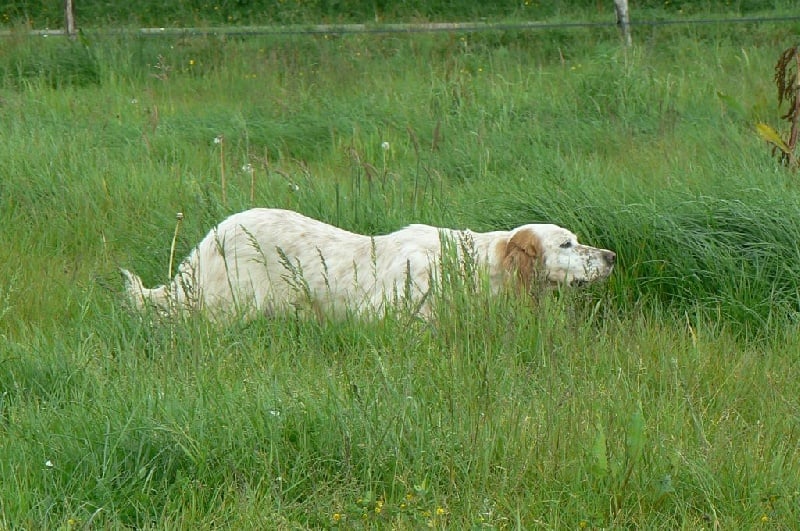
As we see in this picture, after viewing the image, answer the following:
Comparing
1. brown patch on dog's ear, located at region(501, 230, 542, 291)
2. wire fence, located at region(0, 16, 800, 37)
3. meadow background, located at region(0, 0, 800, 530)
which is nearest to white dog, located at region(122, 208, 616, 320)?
brown patch on dog's ear, located at region(501, 230, 542, 291)

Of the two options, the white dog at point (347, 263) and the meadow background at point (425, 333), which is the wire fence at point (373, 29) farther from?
the white dog at point (347, 263)

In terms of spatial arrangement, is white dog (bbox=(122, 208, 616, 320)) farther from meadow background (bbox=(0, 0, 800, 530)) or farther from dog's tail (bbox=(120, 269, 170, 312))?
meadow background (bbox=(0, 0, 800, 530))

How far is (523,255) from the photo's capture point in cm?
500

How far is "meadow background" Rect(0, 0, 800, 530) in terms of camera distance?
Answer: 3156mm

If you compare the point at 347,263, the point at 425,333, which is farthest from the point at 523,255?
the point at 425,333

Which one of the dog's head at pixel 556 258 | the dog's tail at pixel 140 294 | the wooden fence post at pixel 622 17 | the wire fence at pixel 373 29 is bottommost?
the dog's tail at pixel 140 294

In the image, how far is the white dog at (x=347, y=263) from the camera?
4910 millimetres

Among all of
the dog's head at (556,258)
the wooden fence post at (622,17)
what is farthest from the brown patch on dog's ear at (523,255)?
the wooden fence post at (622,17)

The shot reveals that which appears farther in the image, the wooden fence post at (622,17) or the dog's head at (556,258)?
the wooden fence post at (622,17)

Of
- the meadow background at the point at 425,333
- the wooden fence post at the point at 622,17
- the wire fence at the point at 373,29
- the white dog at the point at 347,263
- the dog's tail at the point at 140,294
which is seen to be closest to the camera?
the meadow background at the point at 425,333

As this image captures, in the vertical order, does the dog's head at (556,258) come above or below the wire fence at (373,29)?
below

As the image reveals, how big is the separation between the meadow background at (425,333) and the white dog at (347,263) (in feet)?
0.74

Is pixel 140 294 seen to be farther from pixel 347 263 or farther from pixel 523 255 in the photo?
pixel 523 255

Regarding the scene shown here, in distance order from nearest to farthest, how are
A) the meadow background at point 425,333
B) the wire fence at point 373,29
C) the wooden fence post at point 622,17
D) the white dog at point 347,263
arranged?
1. the meadow background at point 425,333
2. the white dog at point 347,263
3. the wire fence at point 373,29
4. the wooden fence post at point 622,17
